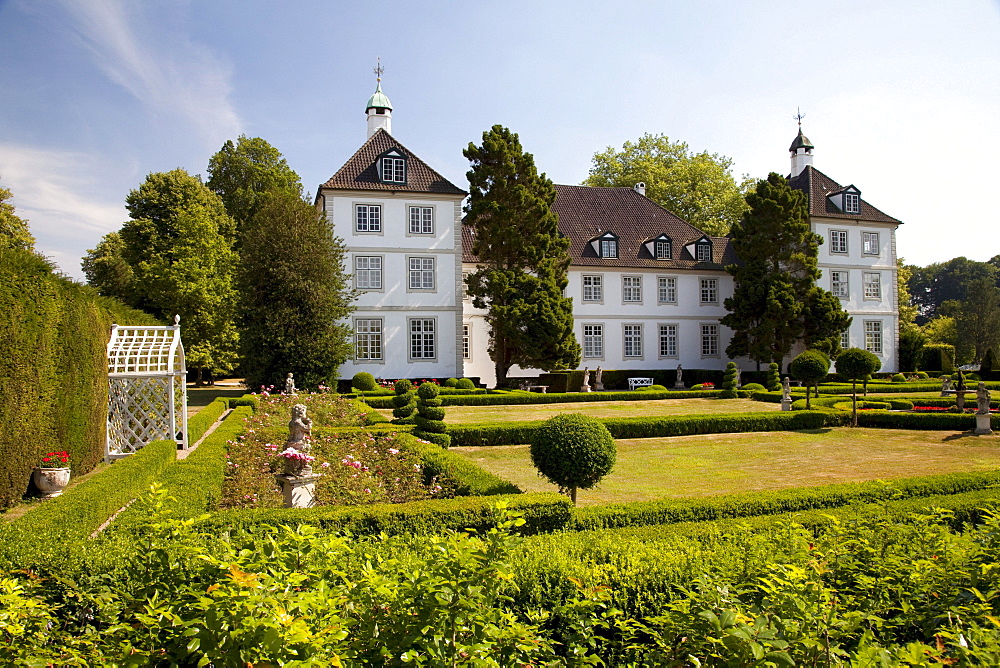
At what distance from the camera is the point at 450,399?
20.6m

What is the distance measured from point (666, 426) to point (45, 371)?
479 inches

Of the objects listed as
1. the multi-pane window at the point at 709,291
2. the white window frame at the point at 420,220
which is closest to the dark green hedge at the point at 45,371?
the white window frame at the point at 420,220

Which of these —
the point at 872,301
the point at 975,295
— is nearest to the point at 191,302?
the point at 872,301

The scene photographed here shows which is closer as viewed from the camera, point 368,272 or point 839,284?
point 368,272

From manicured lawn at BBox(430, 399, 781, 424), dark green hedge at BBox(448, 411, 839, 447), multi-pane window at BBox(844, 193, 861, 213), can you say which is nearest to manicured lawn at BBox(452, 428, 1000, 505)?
dark green hedge at BBox(448, 411, 839, 447)

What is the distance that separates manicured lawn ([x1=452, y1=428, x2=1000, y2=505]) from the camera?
966 cm

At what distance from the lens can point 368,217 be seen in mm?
26672

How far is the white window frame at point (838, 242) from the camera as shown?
32781 millimetres

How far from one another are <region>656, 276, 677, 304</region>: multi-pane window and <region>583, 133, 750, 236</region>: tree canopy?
1060cm

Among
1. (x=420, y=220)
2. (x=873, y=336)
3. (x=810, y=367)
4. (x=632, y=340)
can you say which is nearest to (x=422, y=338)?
(x=420, y=220)

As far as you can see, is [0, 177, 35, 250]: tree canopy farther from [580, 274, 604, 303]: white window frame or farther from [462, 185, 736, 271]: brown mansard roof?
[580, 274, 604, 303]: white window frame

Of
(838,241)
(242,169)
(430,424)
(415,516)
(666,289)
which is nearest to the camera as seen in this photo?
(415,516)

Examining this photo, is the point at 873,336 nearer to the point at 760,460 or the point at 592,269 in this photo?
the point at 592,269

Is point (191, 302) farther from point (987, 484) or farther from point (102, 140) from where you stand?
point (987, 484)
